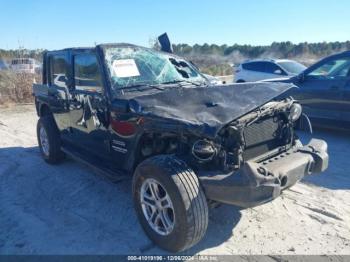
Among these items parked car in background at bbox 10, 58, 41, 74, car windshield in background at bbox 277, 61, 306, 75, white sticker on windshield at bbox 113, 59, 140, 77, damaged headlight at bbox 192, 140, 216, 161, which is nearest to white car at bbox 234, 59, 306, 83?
car windshield in background at bbox 277, 61, 306, 75

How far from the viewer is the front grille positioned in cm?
362

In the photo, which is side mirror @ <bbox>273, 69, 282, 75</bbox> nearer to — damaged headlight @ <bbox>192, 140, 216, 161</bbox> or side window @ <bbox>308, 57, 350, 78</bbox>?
side window @ <bbox>308, 57, 350, 78</bbox>

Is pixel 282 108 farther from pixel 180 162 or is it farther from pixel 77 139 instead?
pixel 77 139

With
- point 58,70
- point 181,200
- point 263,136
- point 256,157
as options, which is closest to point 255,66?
point 58,70

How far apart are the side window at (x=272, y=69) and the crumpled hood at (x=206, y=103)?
27.3 ft

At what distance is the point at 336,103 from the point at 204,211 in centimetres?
480

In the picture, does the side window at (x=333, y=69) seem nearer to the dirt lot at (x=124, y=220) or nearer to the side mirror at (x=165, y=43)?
the dirt lot at (x=124, y=220)

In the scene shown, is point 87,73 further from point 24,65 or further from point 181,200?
point 24,65

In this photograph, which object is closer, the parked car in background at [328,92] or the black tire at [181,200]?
the black tire at [181,200]

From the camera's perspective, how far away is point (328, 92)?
6914 mm

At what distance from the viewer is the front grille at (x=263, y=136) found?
3619 mm

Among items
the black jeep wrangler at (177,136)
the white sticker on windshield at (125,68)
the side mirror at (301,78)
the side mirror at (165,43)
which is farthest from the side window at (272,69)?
the white sticker on windshield at (125,68)

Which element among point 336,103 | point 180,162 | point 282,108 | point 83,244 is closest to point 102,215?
point 83,244

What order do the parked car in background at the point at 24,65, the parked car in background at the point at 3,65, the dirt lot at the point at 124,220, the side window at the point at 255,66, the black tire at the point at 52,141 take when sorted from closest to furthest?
1. the dirt lot at the point at 124,220
2. the black tire at the point at 52,141
3. the side window at the point at 255,66
4. the parked car in background at the point at 24,65
5. the parked car in background at the point at 3,65
